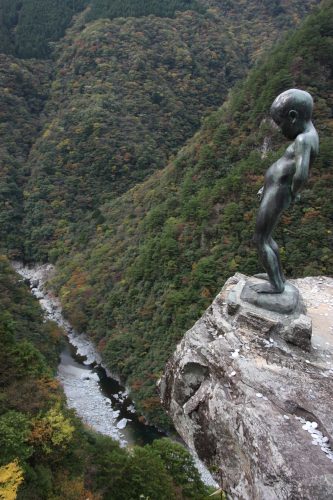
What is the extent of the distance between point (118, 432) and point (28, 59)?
82.0m

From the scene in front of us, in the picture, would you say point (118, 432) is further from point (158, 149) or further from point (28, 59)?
point (28, 59)

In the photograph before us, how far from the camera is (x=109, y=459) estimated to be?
19.0 metres

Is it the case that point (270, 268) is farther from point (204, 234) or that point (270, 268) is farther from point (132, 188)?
point (132, 188)

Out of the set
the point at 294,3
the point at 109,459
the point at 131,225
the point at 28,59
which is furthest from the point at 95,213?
the point at 294,3

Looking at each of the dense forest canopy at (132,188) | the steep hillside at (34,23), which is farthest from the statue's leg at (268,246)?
the steep hillside at (34,23)

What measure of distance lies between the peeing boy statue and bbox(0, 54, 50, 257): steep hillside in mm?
49388

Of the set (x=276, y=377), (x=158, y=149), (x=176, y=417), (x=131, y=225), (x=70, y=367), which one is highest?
(x=276, y=377)

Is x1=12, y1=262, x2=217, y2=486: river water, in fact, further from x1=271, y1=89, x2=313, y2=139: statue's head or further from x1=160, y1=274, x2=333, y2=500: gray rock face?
x1=271, y1=89, x2=313, y2=139: statue's head

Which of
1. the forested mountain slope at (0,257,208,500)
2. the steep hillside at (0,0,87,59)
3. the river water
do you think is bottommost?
the river water

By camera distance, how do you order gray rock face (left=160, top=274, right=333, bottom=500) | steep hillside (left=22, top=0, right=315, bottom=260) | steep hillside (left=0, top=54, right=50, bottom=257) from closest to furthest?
gray rock face (left=160, top=274, right=333, bottom=500), steep hillside (left=0, top=54, right=50, bottom=257), steep hillside (left=22, top=0, right=315, bottom=260)

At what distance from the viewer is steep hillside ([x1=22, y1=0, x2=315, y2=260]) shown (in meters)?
55.0

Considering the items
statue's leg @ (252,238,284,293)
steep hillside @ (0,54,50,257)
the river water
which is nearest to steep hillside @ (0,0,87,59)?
steep hillside @ (0,54,50,257)

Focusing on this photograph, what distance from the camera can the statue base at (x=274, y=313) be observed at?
731cm

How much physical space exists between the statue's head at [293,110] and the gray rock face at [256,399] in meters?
3.59
